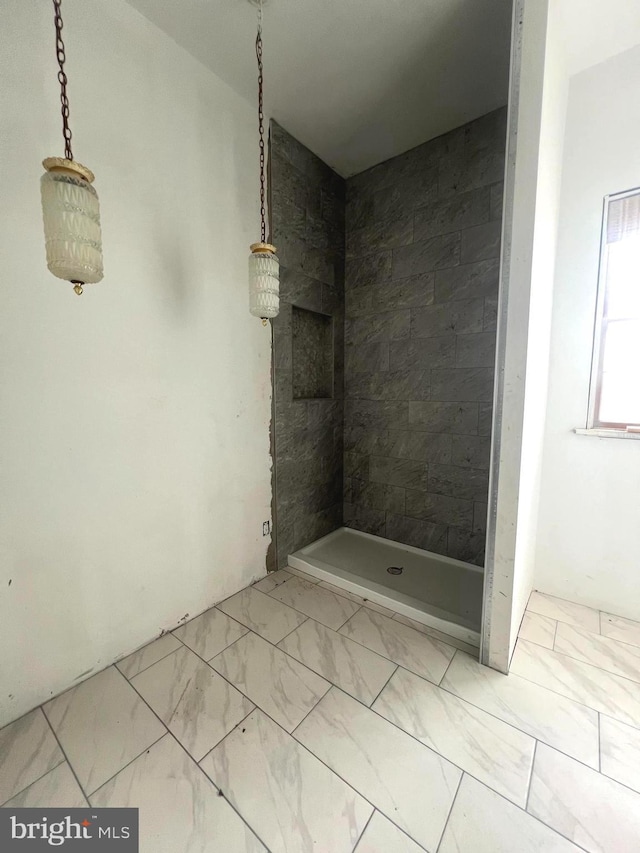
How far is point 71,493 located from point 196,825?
46.7 inches

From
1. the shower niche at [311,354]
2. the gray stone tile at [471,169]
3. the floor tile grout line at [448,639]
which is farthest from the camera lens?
the shower niche at [311,354]

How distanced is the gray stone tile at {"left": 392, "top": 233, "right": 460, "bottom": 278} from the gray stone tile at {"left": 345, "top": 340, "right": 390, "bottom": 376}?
0.56 meters

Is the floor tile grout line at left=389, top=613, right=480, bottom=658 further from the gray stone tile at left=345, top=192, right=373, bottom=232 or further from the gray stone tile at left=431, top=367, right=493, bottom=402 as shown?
the gray stone tile at left=345, top=192, right=373, bottom=232

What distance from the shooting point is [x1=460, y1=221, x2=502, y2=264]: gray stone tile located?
2.13 m

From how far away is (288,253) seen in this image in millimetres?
2264

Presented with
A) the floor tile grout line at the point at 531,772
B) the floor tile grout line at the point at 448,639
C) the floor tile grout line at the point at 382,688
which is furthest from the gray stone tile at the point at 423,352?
the floor tile grout line at the point at 531,772

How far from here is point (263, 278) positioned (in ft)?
5.00

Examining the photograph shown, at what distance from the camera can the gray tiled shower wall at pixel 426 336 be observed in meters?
2.19

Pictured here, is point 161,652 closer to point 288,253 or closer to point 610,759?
point 610,759

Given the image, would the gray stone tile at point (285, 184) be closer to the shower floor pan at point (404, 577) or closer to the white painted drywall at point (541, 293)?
the white painted drywall at point (541, 293)

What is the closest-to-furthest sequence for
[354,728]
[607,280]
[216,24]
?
[354,728], [216,24], [607,280]

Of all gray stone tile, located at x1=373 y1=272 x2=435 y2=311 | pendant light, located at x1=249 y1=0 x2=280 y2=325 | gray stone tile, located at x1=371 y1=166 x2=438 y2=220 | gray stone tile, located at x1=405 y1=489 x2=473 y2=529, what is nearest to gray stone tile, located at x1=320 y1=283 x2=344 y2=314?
gray stone tile, located at x1=373 y1=272 x2=435 y2=311

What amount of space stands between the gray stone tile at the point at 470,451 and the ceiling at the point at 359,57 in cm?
207

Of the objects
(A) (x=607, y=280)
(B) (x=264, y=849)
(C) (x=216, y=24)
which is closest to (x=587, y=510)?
(A) (x=607, y=280)
